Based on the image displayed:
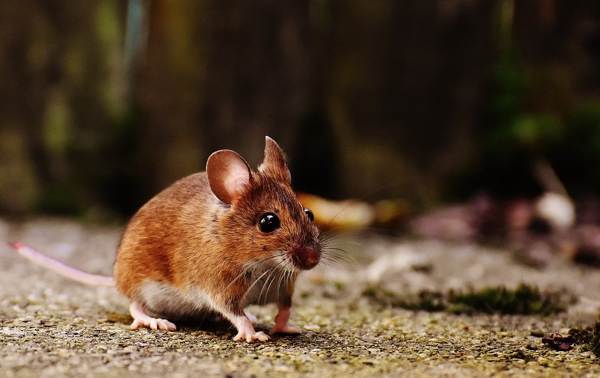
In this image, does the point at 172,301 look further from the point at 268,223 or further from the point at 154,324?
the point at 268,223

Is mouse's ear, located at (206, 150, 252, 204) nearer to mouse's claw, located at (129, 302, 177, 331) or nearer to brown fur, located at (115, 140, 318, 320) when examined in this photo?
brown fur, located at (115, 140, 318, 320)

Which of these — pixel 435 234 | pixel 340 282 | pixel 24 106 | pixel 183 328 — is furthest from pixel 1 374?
pixel 24 106

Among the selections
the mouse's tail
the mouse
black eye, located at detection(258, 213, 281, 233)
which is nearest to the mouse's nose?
the mouse

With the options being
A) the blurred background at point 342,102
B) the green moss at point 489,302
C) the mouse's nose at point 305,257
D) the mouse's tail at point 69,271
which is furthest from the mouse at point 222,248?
the blurred background at point 342,102

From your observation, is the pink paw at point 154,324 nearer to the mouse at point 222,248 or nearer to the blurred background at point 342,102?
the mouse at point 222,248

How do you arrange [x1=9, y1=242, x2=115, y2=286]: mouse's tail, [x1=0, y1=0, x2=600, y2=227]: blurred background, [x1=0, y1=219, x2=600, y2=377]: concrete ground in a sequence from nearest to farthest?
1. [x1=0, y1=219, x2=600, y2=377]: concrete ground
2. [x1=9, y1=242, x2=115, y2=286]: mouse's tail
3. [x1=0, y1=0, x2=600, y2=227]: blurred background

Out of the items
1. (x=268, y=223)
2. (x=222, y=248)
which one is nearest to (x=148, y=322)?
(x=222, y=248)

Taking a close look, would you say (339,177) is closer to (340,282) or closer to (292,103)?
(292,103)
